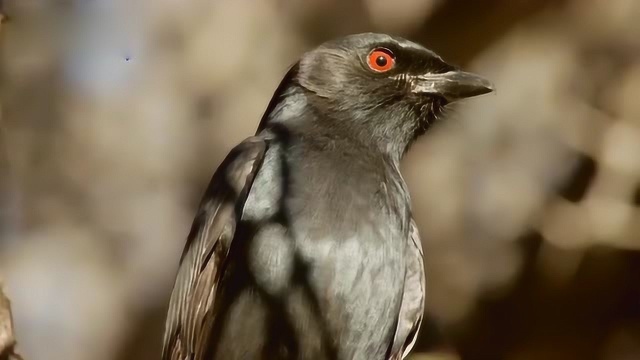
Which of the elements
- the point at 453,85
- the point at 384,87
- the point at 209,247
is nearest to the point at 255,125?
the point at 384,87

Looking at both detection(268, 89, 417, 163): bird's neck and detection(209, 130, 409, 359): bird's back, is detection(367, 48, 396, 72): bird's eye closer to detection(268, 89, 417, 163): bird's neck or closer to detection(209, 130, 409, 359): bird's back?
detection(268, 89, 417, 163): bird's neck

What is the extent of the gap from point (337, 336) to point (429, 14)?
5.34 feet

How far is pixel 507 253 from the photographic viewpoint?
330 centimetres

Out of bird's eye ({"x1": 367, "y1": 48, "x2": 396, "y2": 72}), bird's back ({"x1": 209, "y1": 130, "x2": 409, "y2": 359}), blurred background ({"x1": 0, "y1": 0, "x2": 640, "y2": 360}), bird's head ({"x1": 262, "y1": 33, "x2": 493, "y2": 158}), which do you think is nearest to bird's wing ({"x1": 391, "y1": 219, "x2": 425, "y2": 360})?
bird's back ({"x1": 209, "y1": 130, "x2": 409, "y2": 359})

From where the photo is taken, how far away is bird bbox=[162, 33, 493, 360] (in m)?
1.97

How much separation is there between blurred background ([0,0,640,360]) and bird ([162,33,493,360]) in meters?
0.94

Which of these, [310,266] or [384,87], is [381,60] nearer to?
[384,87]

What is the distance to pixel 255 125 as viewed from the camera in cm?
337

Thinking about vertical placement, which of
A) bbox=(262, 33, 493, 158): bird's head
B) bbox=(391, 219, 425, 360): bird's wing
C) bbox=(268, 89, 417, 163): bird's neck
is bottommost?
bbox=(391, 219, 425, 360): bird's wing

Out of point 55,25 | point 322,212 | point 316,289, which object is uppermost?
point 55,25

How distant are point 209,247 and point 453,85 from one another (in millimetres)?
784

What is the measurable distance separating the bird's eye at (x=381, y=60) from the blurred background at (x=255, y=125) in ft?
2.76

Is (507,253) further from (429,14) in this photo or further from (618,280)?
(429,14)

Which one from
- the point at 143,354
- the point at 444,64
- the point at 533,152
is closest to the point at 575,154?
the point at 533,152
